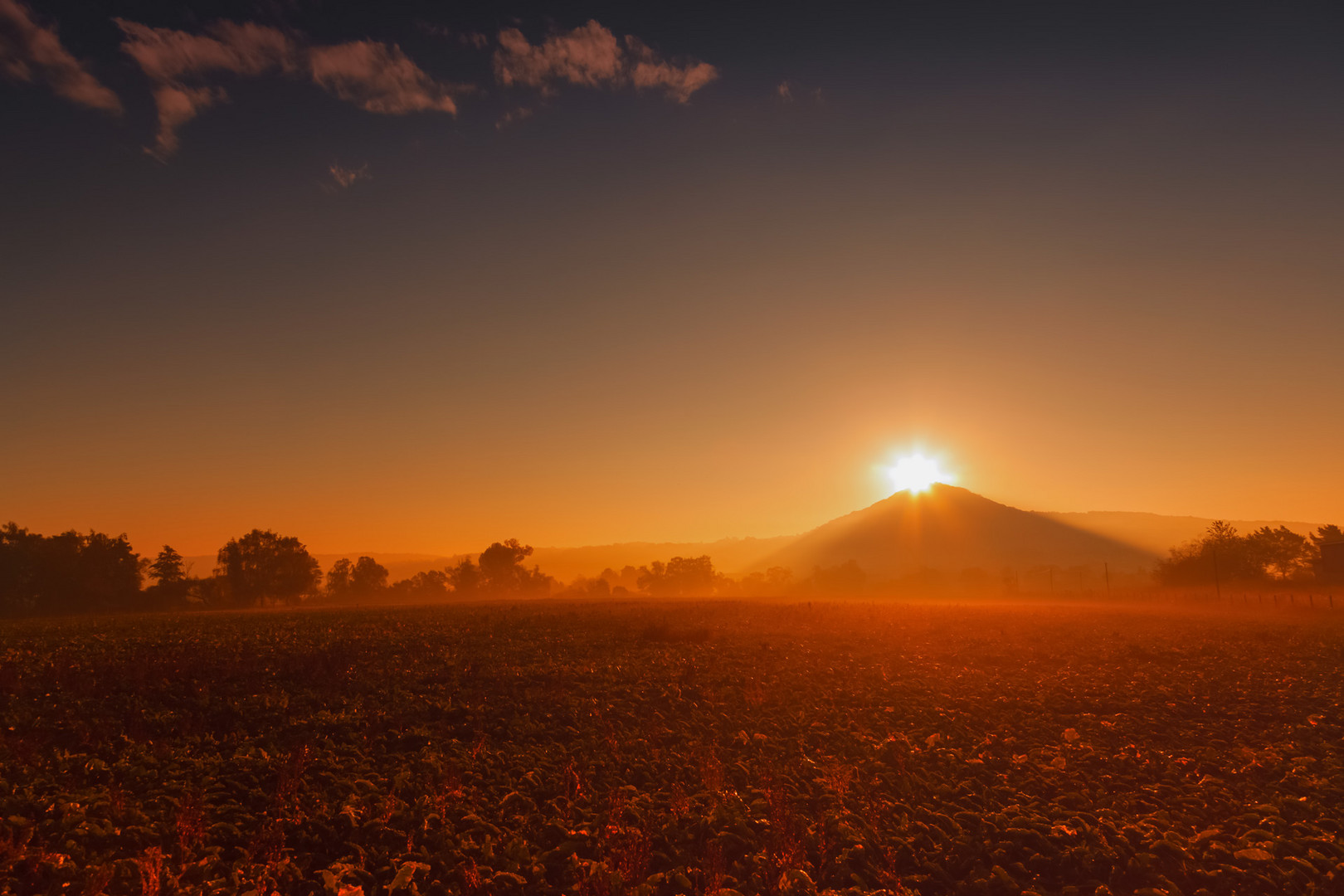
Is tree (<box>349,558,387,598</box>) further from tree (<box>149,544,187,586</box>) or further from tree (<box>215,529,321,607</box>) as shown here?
tree (<box>149,544,187,586</box>)

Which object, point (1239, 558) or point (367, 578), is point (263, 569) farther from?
point (1239, 558)

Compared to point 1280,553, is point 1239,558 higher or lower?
lower

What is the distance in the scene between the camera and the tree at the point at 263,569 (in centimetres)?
10631

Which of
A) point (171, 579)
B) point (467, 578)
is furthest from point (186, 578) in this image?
point (467, 578)

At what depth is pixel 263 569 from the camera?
355ft

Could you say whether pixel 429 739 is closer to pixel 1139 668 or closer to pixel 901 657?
pixel 901 657

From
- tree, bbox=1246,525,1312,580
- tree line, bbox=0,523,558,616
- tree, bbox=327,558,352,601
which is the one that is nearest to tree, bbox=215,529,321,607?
tree line, bbox=0,523,558,616

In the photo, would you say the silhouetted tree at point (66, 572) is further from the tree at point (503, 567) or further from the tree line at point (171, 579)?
the tree at point (503, 567)

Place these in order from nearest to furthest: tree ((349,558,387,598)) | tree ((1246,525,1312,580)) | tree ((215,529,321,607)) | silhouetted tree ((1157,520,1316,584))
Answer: tree ((215,529,321,607)), silhouetted tree ((1157,520,1316,584)), tree ((1246,525,1312,580)), tree ((349,558,387,598))

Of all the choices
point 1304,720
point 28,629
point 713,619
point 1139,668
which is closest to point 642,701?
point 1304,720

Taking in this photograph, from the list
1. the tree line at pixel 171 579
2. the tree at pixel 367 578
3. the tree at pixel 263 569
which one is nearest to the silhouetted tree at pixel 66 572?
the tree line at pixel 171 579

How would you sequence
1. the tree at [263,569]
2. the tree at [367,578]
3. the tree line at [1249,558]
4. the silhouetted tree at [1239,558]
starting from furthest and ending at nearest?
1. the tree at [367,578]
2. the silhouetted tree at [1239,558]
3. the tree line at [1249,558]
4. the tree at [263,569]

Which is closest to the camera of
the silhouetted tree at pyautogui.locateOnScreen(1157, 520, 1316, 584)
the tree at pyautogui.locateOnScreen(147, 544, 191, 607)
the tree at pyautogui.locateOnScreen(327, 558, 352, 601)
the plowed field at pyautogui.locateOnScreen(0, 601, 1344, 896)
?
the plowed field at pyautogui.locateOnScreen(0, 601, 1344, 896)

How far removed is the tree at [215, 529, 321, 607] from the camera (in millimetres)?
106312
